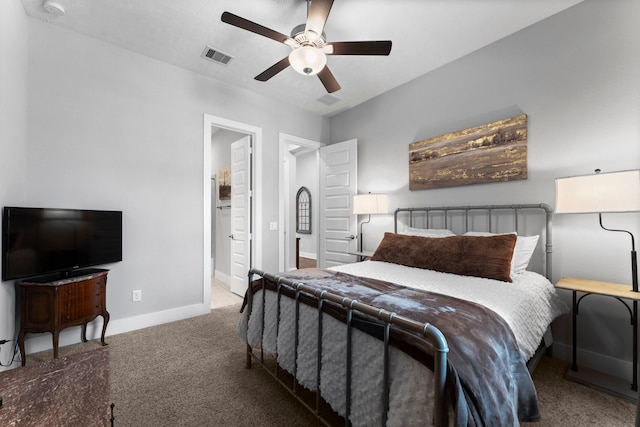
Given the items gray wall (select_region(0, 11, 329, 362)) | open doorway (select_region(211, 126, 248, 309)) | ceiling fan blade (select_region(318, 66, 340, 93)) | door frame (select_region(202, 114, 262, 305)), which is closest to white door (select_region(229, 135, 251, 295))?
door frame (select_region(202, 114, 262, 305))

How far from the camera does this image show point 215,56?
10.00 feet

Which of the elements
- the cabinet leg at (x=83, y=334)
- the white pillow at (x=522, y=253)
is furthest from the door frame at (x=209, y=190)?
the white pillow at (x=522, y=253)

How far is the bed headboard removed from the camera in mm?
2457

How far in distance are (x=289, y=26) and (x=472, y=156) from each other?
224 centimetres

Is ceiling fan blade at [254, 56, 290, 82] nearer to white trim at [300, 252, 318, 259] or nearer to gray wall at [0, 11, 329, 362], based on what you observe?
gray wall at [0, 11, 329, 362]

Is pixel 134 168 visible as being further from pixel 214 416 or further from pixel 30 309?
pixel 214 416

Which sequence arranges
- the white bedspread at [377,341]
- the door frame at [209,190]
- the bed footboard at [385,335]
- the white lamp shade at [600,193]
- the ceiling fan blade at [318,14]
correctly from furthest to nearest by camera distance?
the door frame at [209,190] < the ceiling fan blade at [318,14] < the white lamp shade at [600,193] < the white bedspread at [377,341] < the bed footboard at [385,335]

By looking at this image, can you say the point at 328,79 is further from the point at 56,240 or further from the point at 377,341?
the point at 56,240

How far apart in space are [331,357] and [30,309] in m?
2.40

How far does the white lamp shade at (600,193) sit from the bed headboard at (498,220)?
42 cm

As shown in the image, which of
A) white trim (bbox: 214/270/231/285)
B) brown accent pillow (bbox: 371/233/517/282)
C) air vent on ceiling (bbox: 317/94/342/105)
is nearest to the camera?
brown accent pillow (bbox: 371/233/517/282)

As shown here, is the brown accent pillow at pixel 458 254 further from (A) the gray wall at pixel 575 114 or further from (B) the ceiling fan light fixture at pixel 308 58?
(B) the ceiling fan light fixture at pixel 308 58

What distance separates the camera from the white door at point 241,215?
13.2ft

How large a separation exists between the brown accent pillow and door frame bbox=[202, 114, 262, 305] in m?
1.90
